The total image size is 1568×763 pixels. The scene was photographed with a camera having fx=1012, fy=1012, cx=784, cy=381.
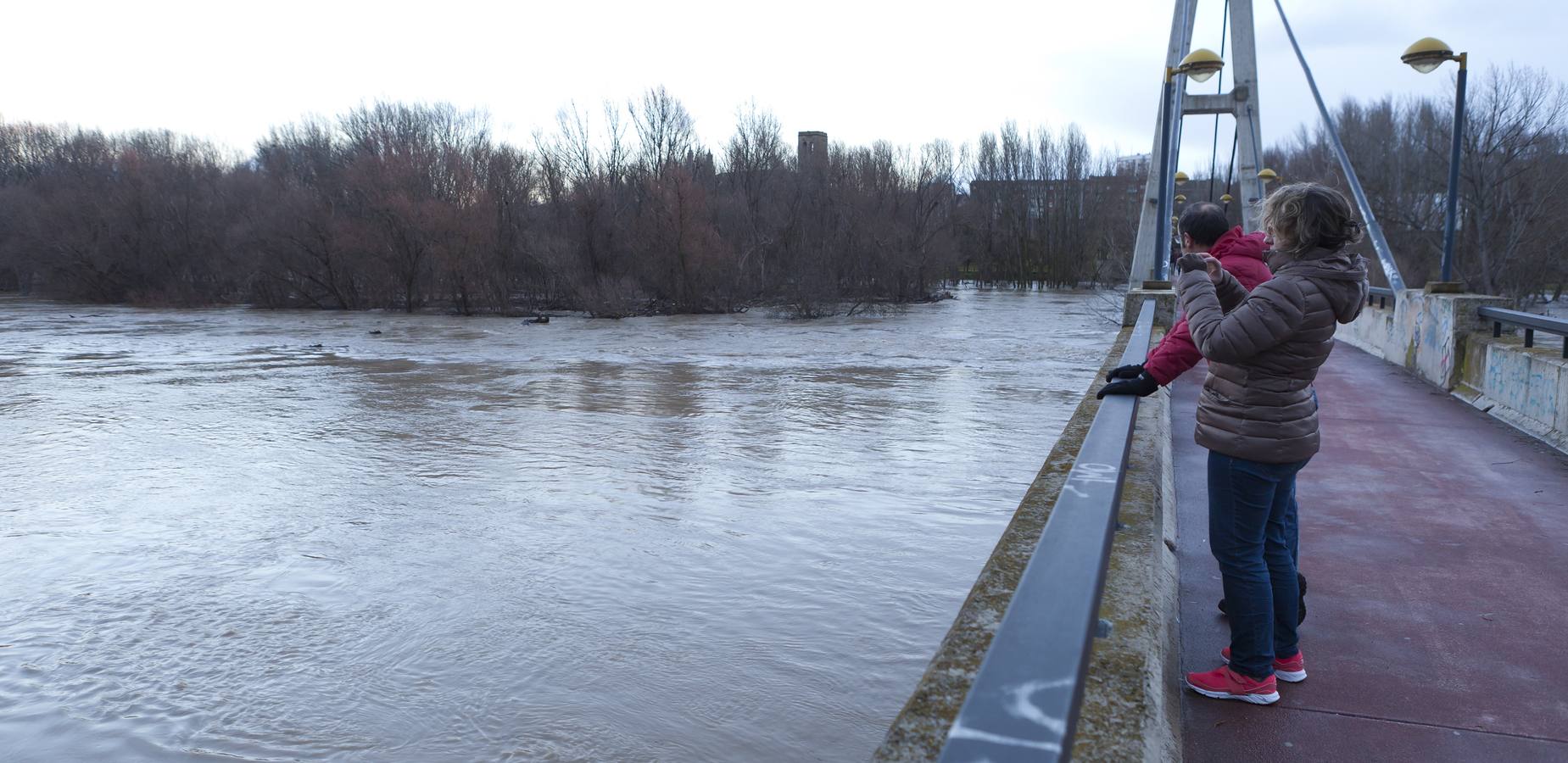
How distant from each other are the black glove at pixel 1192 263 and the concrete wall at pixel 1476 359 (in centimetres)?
562

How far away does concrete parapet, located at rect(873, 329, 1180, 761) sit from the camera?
5.77 ft

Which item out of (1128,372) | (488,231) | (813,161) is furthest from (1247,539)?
(813,161)

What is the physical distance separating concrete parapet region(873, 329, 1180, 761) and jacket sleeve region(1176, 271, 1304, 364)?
604 millimetres

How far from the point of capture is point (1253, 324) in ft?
9.31

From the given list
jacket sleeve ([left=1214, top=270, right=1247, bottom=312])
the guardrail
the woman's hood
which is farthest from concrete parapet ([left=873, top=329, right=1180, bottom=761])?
the guardrail

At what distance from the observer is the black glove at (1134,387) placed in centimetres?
370

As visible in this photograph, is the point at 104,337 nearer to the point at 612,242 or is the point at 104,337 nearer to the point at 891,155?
the point at 612,242

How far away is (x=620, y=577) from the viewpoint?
654cm

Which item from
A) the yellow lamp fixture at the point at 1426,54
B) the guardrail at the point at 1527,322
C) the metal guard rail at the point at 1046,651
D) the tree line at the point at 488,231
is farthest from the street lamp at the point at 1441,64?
the tree line at the point at 488,231

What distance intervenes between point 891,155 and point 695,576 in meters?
62.0

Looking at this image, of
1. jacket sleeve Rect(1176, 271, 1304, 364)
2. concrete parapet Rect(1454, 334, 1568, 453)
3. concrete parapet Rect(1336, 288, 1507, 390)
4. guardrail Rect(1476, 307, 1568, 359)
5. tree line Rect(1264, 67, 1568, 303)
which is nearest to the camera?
jacket sleeve Rect(1176, 271, 1304, 364)

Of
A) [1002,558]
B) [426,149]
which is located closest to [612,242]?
[426,149]

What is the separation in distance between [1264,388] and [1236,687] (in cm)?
91

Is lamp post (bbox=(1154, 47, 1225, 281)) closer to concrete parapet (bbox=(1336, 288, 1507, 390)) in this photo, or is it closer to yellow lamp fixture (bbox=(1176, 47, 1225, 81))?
yellow lamp fixture (bbox=(1176, 47, 1225, 81))
